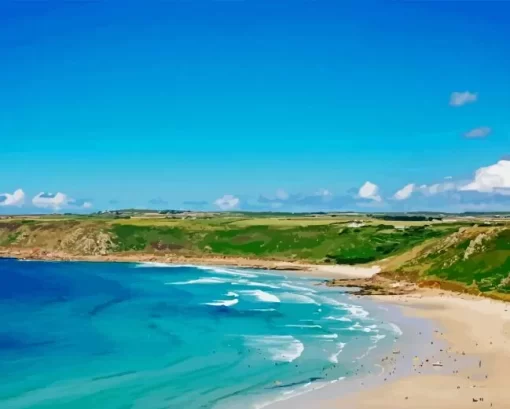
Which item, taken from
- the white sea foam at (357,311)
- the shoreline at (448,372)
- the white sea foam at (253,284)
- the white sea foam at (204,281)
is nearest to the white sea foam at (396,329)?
the shoreline at (448,372)

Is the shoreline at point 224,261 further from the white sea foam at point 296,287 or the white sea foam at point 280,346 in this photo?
the white sea foam at point 280,346

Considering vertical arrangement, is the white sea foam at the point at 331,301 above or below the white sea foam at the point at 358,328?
below

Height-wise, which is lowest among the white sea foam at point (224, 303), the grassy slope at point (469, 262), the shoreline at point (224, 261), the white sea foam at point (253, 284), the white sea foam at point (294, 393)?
the white sea foam at point (224, 303)

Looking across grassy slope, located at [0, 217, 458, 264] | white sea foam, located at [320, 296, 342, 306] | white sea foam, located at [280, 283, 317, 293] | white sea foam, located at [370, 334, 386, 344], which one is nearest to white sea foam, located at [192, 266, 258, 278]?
grassy slope, located at [0, 217, 458, 264]

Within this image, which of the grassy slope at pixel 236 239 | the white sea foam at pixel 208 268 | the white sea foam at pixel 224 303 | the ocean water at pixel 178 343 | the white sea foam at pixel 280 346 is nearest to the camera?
the ocean water at pixel 178 343

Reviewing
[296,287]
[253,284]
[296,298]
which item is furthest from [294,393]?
[253,284]
